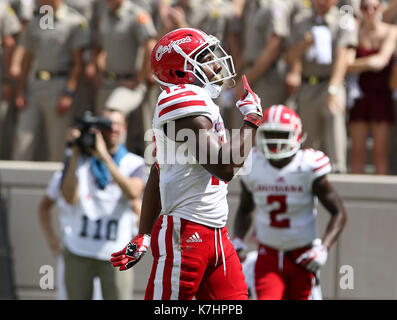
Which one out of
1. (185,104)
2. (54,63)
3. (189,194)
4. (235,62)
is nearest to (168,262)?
(189,194)

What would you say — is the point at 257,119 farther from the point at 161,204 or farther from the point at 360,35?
the point at 360,35

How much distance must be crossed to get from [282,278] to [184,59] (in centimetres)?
190

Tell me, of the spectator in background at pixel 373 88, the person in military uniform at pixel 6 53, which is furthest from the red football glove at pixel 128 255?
the person in military uniform at pixel 6 53

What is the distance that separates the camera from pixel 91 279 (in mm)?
6066

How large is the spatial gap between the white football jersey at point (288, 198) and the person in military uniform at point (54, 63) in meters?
2.36

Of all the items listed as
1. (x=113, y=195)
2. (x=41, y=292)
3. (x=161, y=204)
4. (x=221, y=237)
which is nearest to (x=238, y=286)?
(x=221, y=237)

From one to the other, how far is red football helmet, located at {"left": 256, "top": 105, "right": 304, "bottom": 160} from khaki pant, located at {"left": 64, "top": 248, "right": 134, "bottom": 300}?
131 cm

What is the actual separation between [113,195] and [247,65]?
173cm

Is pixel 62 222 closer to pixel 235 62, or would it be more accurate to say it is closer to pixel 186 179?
pixel 235 62

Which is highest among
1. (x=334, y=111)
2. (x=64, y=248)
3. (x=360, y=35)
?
(x=360, y=35)

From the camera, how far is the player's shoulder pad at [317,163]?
5414 millimetres

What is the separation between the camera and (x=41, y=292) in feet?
23.4

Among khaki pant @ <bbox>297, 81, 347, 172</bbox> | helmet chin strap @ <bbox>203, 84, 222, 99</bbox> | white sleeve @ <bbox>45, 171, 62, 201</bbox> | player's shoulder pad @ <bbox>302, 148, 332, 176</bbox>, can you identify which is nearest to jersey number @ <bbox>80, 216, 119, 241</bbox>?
white sleeve @ <bbox>45, 171, 62, 201</bbox>

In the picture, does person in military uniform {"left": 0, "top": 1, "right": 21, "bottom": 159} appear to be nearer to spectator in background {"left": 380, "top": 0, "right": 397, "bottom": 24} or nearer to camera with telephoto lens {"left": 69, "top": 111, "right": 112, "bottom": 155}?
camera with telephoto lens {"left": 69, "top": 111, "right": 112, "bottom": 155}
